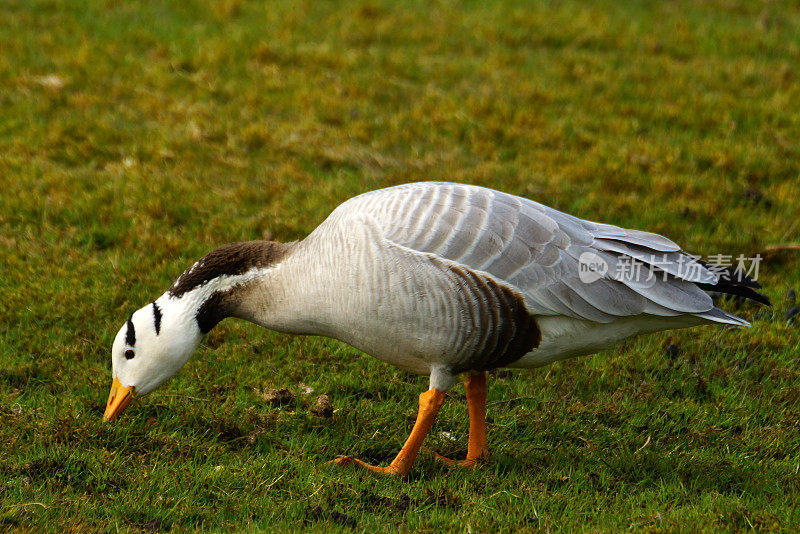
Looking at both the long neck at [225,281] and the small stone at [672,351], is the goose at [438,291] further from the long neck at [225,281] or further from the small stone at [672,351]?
the small stone at [672,351]

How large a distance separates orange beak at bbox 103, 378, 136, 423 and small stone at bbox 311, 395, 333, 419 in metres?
0.98

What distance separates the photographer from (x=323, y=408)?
4.93 m

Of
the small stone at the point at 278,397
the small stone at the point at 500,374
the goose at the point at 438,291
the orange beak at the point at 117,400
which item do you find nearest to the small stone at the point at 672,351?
the small stone at the point at 500,374

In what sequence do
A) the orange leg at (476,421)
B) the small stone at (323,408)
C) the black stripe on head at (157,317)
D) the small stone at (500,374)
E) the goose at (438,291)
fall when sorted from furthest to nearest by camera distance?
the small stone at (500,374) → the small stone at (323,408) → the orange leg at (476,421) → the black stripe on head at (157,317) → the goose at (438,291)

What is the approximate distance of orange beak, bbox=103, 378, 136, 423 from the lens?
4543 mm

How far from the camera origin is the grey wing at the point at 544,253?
428 cm

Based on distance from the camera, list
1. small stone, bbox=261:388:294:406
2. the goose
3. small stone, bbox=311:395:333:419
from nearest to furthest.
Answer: the goose
small stone, bbox=311:395:333:419
small stone, bbox=261:388:294:406

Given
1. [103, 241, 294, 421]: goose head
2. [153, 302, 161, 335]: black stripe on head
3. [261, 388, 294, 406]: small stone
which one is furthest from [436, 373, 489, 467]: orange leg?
[153, 302, 161, 335]: black stripe on head

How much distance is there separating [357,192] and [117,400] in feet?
9.90

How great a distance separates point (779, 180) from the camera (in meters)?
7.42

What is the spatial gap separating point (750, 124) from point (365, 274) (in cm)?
524

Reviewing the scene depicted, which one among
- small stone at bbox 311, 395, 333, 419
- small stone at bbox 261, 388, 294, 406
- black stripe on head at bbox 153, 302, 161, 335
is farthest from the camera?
small stone at bbox 261, 388, 294, 406

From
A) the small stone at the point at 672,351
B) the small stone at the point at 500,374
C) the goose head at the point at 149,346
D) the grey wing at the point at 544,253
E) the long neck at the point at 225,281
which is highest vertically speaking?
the grey wing at the point at 544,253

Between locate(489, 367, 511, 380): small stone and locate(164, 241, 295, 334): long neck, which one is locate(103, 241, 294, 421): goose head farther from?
locate(489, 367, 511, 380): small stone
